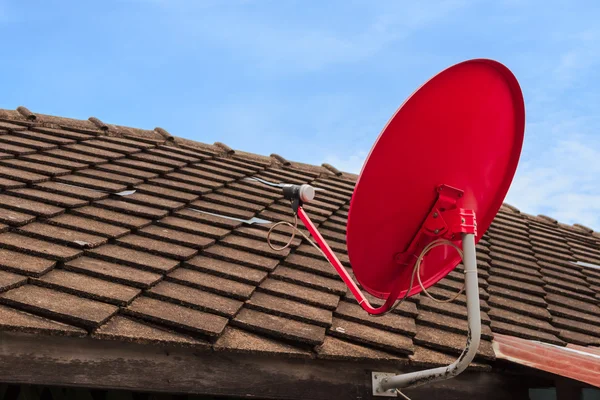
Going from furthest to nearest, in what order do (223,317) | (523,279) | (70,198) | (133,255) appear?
1. (523,279)
2. (70,198)
3. (133,255)
4. (223,317)

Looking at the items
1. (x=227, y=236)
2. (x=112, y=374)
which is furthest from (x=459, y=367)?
(x=227, y=236)

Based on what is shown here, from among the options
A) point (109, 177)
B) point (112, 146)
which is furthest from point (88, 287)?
point (112, 146)

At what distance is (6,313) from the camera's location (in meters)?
2.37

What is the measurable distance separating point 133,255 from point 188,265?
29cm

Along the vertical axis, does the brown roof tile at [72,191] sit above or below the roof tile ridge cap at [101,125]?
below

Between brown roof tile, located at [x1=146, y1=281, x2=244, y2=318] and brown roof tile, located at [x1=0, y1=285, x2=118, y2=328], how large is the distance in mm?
313

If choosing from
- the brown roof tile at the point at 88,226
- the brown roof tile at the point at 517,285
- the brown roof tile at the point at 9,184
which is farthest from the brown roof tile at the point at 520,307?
the brown roof tile at the point at 9,184

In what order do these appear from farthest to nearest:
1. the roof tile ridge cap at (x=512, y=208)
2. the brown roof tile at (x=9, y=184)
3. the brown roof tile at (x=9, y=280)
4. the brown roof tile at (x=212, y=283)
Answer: the roof tile ridge cap at (x=512, y=208) → the brown roof tile at (x=9, y=184) → the brown roof tile at (x=212, y=283) → the brown roof tile at (x=9, y=280)

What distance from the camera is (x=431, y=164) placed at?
2.30m

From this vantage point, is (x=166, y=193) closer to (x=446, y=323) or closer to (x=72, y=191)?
(x=72, y=191)

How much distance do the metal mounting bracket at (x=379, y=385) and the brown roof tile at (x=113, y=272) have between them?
1.12m

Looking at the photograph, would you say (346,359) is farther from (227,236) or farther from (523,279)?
(523,279)

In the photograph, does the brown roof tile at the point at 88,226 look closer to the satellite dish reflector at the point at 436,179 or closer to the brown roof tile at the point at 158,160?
the satellite dish reflector at the point at 436,179

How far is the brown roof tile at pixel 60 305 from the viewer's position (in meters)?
2.41
